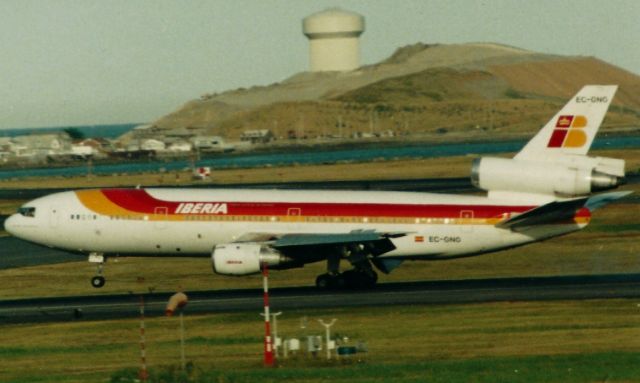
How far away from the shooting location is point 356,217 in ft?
161

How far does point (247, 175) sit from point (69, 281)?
7690 centimetres

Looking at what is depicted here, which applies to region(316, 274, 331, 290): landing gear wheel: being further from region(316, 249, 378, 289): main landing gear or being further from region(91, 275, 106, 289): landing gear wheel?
region(91, 275, 106, 289): landing gear wheel

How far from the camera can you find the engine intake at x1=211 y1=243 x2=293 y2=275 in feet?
152

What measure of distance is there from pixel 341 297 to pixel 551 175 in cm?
999

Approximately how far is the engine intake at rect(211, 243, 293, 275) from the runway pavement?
1.21 meters

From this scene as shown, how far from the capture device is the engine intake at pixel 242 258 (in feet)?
152

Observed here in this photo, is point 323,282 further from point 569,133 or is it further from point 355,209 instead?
point 569,133

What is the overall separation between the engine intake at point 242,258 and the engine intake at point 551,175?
9348mm

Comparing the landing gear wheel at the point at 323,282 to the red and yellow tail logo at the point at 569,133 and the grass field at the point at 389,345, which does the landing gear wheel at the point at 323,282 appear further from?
the red and yellow tail logo at the point at 569,133

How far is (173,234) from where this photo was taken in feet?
163

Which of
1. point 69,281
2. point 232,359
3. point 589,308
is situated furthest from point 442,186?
point 232,359

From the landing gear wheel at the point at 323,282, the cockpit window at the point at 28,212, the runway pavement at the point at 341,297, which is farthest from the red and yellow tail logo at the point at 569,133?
the cockpit window at the point at 28,212

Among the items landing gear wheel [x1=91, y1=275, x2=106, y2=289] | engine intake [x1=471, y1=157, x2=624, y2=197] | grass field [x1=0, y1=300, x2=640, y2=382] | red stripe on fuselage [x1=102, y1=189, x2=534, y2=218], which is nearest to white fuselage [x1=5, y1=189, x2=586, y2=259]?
red stripe on fuselage [x1=102, y1=189, x2=534, y2=218]

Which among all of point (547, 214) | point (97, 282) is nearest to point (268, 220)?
point (97, 282)
